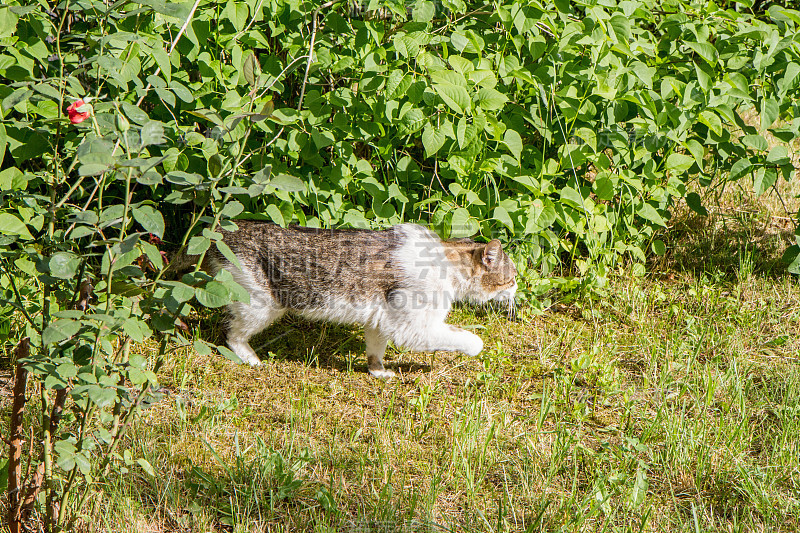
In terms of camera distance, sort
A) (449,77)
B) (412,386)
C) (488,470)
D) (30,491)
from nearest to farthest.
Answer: (30,491) < (488,470) < (449,77) < (412,386)

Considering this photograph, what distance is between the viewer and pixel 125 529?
266 cm

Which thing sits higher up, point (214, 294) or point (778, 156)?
point (778, 156)

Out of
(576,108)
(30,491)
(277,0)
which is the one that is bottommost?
(30,491)

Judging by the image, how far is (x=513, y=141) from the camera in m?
4.17

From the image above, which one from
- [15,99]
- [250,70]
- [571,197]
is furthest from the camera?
[571,197]

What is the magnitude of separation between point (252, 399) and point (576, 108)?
242cm

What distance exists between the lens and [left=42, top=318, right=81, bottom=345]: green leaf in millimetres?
1988

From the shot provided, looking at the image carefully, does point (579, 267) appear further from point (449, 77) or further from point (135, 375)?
point (135, 375)

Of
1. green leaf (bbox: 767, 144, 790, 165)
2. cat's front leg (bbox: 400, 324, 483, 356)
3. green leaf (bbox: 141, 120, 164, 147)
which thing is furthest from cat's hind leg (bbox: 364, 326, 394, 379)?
green leaf (bbox: 767, 144, 790, 165)

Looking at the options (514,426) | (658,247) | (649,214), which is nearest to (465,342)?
(514,426)

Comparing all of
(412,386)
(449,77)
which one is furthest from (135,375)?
(449,77)

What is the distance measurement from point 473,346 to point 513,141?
120 cm

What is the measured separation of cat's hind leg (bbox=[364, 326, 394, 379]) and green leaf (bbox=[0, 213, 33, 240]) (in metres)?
2.00

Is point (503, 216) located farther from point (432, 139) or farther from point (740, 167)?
point (740, 167)
